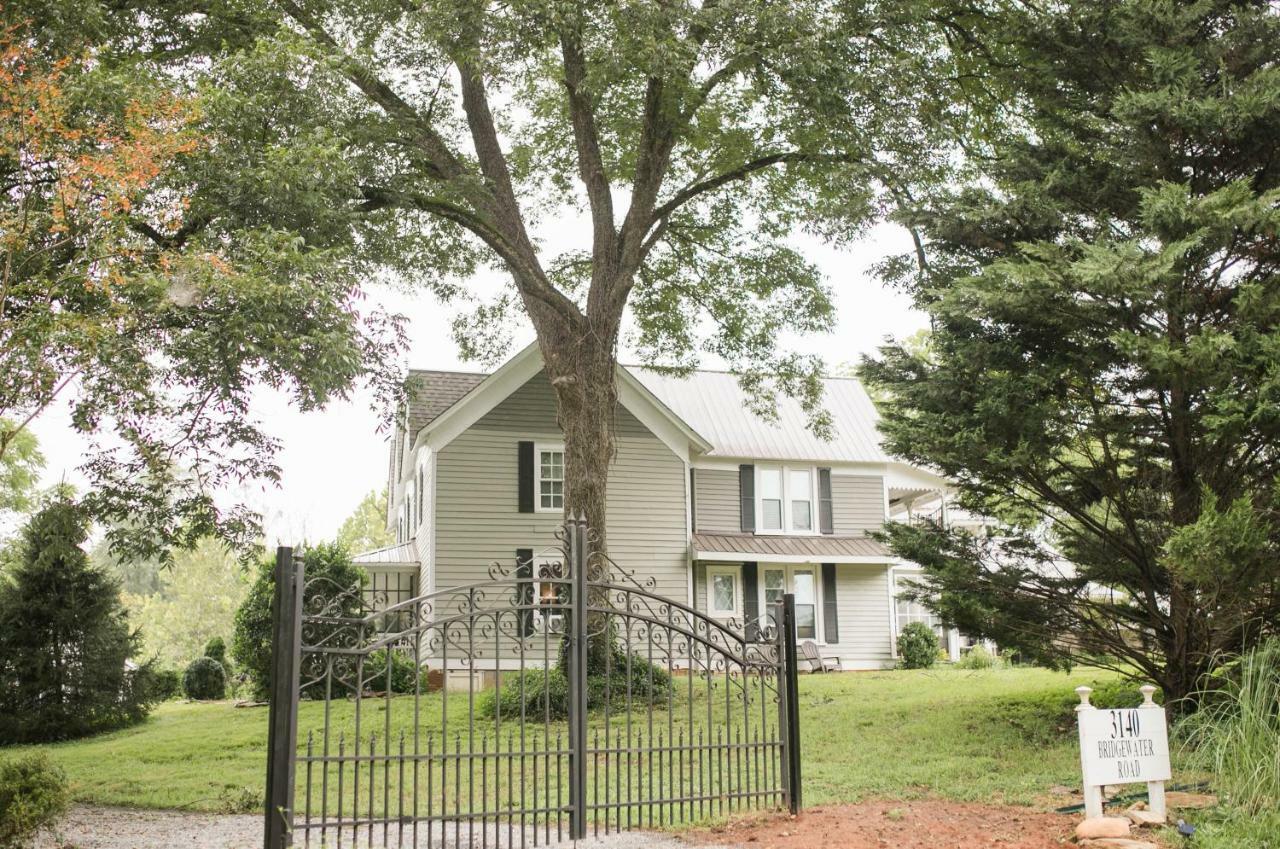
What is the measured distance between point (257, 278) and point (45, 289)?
1.70 m

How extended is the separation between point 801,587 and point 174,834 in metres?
18.0

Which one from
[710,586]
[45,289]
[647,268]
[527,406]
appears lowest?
[710,586]

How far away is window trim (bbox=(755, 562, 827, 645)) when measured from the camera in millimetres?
24281

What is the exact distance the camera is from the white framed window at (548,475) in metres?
22.1

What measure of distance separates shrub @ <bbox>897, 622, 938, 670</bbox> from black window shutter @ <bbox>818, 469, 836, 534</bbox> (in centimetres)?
293

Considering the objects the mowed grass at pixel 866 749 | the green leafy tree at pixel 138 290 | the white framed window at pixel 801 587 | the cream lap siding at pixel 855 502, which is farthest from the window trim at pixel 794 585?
the green leafy tree at pixel 138 290

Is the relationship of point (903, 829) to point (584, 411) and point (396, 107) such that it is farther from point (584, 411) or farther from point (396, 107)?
point (396, 107)

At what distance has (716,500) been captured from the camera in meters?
24.5

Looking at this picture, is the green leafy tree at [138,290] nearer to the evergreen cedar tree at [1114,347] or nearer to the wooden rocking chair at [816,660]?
the evergreen cedar tree at [1114,347]

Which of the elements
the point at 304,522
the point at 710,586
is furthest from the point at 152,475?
the point at 304,522

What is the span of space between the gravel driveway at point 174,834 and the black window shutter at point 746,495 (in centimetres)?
1626

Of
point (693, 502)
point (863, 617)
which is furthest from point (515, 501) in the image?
point (863, 617)

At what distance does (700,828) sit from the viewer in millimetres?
7805

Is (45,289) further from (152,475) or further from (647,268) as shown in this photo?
(647,268)
